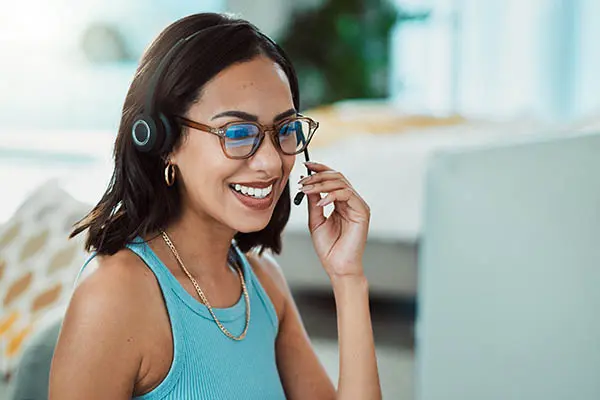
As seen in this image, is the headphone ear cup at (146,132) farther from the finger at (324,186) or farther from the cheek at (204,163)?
the finger at (324,186)

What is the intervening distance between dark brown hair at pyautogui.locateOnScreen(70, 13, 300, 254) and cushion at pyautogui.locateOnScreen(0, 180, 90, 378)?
1.68 ft

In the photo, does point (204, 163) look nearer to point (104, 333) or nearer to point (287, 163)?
point (287, 163)

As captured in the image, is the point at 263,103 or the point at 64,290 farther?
the point at 64,290

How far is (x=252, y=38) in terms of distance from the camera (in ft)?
3.88

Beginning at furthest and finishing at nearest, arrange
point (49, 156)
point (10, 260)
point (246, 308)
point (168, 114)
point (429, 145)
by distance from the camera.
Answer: point (49, 156) < point (429, 145) < point (10, 260) < point (246, 308) < point (168, 114)

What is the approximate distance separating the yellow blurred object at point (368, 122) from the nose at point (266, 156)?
2.58 metres

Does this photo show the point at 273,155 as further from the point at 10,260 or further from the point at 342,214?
the point at 10,260

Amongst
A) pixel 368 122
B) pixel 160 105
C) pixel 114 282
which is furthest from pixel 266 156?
pixel 368 122

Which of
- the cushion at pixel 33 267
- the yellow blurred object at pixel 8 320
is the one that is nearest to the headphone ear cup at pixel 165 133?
the cushion at pixel 33 267

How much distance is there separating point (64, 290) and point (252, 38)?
30.8 inches

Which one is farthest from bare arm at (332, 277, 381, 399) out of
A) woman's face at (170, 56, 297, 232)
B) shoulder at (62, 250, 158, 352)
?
shoulder at (62, 250, 158, 352)

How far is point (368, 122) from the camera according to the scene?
4.40 meters

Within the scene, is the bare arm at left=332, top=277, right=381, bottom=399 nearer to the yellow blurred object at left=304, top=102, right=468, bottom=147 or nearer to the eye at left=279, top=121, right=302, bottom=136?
the eye at left=279, top=121, right=302, bottom=136

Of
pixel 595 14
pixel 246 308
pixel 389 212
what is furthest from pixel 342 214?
pixel 595 14
